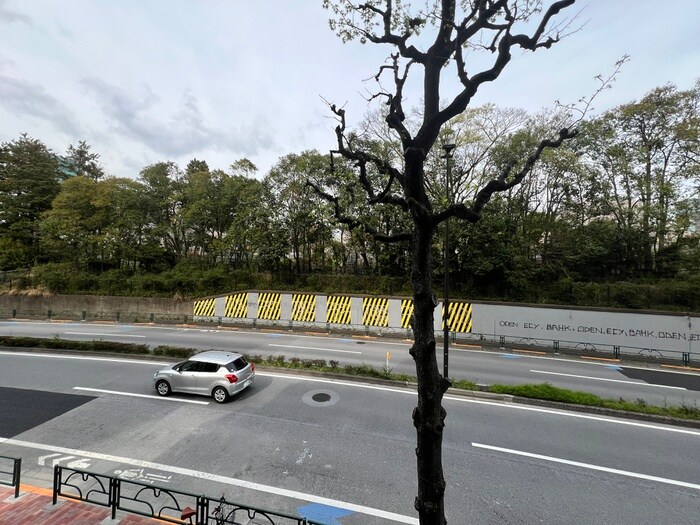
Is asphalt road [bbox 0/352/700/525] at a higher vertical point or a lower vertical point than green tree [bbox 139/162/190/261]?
lower

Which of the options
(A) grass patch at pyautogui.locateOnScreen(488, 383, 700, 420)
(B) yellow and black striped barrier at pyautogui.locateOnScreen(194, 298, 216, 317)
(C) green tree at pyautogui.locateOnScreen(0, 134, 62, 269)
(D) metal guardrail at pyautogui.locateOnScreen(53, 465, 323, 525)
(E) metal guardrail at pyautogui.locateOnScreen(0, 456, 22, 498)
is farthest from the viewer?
(C) green tree at pyautogui.locateOnScreen(0, 134, 62, 269)

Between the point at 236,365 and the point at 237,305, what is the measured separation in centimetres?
1753

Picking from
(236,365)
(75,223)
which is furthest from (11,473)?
(75,223)

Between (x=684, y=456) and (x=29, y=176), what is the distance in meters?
53.7

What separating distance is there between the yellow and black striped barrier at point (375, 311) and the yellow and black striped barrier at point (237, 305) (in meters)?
10.4

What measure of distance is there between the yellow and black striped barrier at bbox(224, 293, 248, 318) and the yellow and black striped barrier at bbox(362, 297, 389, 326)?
10.4 m

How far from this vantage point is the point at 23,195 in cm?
3428

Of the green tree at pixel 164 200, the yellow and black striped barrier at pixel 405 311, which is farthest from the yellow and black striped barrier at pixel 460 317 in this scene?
the green tree at pixel 164 200

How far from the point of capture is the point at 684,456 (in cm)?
773

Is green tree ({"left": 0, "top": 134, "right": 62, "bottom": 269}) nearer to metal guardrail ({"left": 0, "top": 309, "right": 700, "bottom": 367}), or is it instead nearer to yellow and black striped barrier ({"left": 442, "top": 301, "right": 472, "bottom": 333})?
metal guardrail ({"left": 0, "top": 309, "right": 700, "bottom": 367})

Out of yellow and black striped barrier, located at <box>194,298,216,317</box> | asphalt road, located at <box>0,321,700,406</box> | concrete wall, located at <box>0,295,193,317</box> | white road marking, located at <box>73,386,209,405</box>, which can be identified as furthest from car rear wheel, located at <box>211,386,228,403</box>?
concrete wall, located at <box>0,295,193,317</box>

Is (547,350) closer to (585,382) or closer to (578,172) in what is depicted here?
(585,382)

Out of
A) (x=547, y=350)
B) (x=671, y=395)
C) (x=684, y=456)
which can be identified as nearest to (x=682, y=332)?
(x=547, y=350)

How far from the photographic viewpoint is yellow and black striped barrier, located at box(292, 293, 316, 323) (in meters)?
26.1
